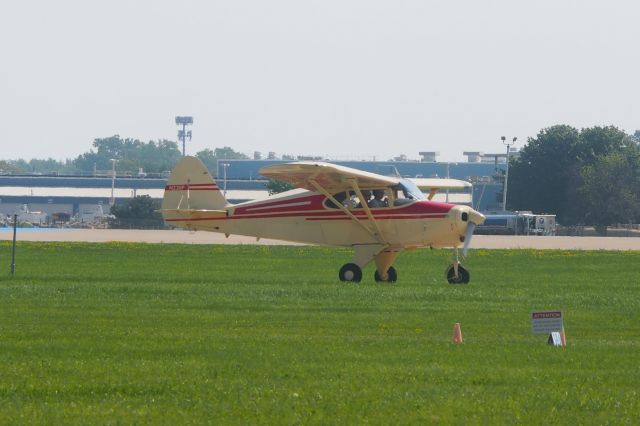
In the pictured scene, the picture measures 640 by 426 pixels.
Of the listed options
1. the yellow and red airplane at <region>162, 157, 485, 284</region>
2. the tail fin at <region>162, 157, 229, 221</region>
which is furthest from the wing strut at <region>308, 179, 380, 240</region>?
the tail fin at <region>162, 157, 229, 221</region>

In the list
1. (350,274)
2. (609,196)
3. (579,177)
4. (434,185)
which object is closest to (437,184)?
(434,185)

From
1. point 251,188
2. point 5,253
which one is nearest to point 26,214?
point 251,188

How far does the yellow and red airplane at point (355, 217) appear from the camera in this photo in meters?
30.8

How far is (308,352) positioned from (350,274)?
15010 millimetres

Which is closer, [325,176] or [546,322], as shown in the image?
[546,322]

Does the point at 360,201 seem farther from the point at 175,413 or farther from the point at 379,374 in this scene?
the point at 175,413

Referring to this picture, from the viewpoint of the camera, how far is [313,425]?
11422mm

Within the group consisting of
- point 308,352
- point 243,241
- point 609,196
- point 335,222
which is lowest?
point 243,241

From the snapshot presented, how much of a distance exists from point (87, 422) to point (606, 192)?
312 feet

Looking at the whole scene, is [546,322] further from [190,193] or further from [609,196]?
[609,196]

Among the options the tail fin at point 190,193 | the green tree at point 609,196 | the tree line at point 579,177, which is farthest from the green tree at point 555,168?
the tail fin at point 190,193

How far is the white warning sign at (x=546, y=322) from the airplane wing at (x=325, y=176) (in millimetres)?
12793

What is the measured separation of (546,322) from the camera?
58.4 feet

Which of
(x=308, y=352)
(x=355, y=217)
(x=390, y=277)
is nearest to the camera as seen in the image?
(x=308, y=352)
